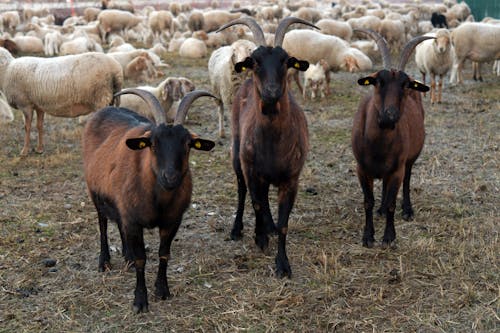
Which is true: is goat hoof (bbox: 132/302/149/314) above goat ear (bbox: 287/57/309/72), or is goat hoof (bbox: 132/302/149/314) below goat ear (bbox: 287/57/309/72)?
below

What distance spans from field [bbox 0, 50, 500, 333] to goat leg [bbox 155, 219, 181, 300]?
0.10 m

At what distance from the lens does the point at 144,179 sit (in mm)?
4312

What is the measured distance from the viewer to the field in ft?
14.5

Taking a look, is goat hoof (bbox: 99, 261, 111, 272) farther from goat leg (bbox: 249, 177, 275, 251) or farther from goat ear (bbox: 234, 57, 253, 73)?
goat ear (bbox: 234, 57, 253, 73)

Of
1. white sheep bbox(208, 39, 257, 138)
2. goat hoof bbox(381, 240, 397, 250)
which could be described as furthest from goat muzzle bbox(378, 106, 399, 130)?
white sheep bbox(208, 39, 257, 138)

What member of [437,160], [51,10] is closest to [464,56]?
[437,160]

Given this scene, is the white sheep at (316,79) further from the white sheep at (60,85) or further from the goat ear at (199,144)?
the goat ear at (199,144)

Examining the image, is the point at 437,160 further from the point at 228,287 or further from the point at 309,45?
the point at 309,45

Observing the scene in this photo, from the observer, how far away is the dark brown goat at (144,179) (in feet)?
13.3

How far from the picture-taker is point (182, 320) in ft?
14.3

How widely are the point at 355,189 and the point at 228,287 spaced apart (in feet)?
9.76

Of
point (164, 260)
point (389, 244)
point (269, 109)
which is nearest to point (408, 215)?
point (389, 244)

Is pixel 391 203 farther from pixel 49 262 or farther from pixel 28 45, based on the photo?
pixel 28 45

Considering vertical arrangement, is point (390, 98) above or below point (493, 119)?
above
